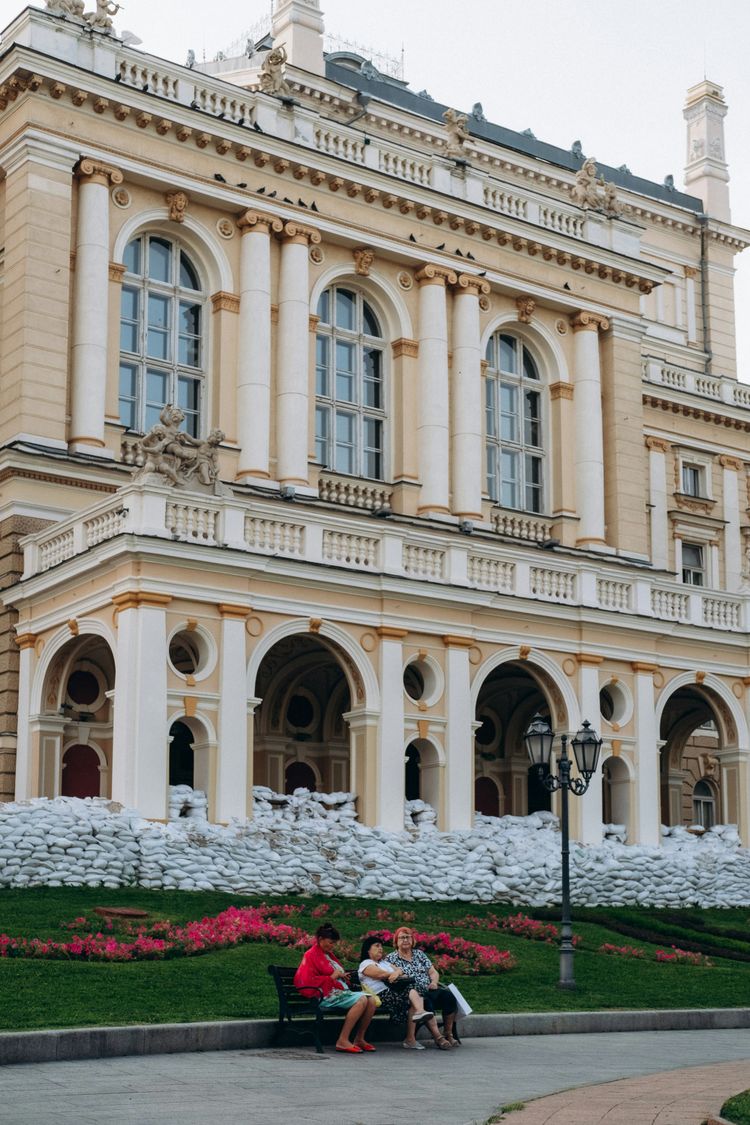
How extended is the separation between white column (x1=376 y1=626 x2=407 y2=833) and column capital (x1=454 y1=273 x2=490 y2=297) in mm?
14843

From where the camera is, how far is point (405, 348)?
158 ft

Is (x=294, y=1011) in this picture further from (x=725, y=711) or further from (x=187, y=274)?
(x=187, y=274)

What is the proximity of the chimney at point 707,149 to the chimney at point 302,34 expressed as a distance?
19508mm

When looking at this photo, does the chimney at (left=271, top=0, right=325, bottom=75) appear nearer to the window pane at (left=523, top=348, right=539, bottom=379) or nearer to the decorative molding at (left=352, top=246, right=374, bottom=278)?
the decorative molding at (left=352, top=246, right=374, bottom=278)

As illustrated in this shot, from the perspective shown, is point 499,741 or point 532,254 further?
point 532,254

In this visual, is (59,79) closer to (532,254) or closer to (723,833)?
(532,254)

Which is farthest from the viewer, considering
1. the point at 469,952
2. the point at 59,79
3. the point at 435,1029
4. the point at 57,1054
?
the point at 59,79

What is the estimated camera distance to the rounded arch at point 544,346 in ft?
169

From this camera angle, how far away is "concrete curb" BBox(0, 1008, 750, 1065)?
→ 54.9 feet

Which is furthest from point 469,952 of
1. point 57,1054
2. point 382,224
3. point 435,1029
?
point 382,224

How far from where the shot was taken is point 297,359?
1788 inches

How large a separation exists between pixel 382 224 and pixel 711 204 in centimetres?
2689

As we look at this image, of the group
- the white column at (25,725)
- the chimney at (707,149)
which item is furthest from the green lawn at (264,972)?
the chimney at (707,149)

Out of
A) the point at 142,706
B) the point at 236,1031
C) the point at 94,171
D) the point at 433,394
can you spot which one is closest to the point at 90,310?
the point at 94,171
